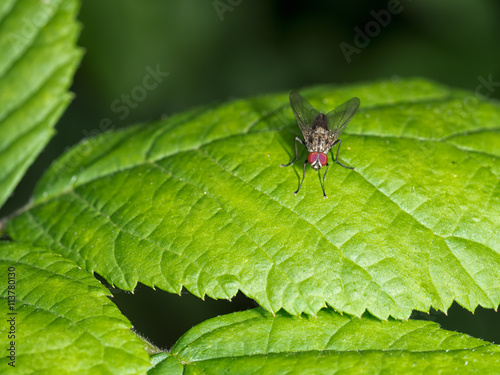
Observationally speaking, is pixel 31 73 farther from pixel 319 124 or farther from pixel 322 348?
pixel 322 348

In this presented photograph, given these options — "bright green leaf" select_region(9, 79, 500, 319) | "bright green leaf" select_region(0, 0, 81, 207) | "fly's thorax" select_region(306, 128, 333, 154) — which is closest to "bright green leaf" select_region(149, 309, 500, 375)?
"bright green leaf" select_region(9, 79, 500, 319)

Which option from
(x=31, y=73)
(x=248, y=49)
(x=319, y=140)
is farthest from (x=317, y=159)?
(x=248, y=49)

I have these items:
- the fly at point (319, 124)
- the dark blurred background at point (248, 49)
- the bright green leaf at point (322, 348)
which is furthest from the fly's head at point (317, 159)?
the dark blurred background at point (248, 49)

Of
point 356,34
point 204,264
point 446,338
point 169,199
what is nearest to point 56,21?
point 169,199

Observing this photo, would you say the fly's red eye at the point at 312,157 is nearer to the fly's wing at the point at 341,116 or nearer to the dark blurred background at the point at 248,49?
the fly's wing at the point at 341,116

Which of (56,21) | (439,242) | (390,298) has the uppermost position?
(56,21)

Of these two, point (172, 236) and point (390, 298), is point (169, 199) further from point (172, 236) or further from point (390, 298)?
point (390, 298)
